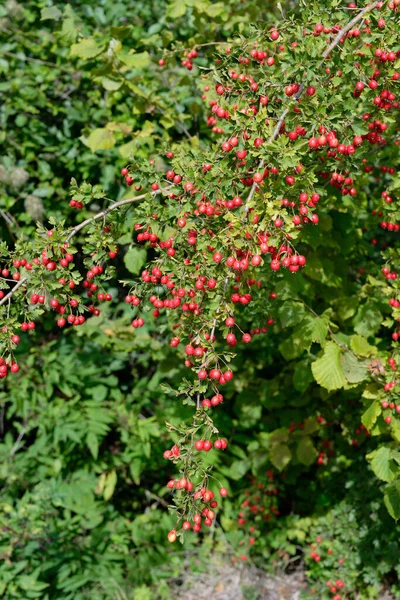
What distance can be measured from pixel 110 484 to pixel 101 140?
83.3 inches

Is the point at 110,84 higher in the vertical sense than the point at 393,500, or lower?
higher

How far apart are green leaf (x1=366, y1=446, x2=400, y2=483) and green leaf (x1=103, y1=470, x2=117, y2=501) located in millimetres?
1838

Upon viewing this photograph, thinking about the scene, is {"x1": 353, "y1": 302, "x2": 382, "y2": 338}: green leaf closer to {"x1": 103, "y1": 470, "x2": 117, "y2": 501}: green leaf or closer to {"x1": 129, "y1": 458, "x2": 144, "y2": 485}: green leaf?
{"x1": 129, "y1": 458, "x2": 144, "y2": 485}: green leaf

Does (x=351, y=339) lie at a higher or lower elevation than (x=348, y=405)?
higher

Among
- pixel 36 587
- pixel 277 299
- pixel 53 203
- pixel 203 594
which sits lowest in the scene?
pixel 203 594

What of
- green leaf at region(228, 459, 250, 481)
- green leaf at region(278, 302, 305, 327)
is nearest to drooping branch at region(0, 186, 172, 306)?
green leaf at region(278, 302, 305, 327)

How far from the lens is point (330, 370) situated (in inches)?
115

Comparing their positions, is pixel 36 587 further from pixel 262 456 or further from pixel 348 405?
pixel 348 405

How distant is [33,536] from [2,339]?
1890 mm

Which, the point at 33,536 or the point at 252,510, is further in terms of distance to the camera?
the point at 252,510

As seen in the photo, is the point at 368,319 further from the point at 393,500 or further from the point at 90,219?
the point at 90,219

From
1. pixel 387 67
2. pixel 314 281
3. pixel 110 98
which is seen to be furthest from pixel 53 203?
pixel 387 67

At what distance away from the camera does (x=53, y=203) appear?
4.43 m

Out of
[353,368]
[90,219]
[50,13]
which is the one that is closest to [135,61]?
[50,13]
